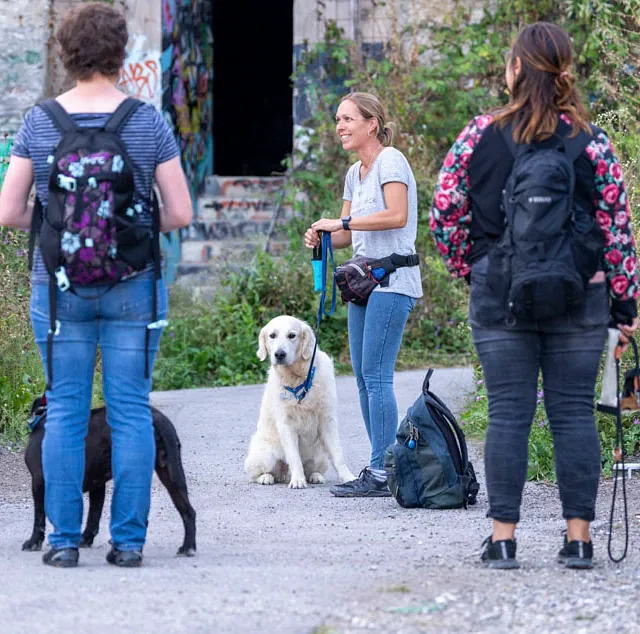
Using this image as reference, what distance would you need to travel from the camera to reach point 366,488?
6164mm

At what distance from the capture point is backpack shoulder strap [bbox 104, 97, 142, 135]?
414 cm

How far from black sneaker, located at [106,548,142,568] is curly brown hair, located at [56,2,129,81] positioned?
1.73 metres

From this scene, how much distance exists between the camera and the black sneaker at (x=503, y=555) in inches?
165

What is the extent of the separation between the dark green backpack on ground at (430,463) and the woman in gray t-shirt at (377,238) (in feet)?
0.81

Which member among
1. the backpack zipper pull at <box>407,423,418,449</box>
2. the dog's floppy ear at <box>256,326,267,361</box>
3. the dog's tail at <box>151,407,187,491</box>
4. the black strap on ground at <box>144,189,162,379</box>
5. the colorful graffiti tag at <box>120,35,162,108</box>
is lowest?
the backpack zipper pull at <box>407,423,418,449</box>

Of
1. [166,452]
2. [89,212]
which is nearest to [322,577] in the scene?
[166,452]

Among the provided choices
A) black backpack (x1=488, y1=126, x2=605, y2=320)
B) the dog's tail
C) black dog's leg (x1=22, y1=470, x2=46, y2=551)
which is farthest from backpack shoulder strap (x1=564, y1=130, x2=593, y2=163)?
black dog's leg (x1=22, y1=470, x2=46, y2=551)

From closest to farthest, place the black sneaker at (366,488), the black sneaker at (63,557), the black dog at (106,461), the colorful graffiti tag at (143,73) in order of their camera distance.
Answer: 1. the black sneaker at (63,557)
2. the black dog at (106,461)
3. the black sneaker at (366,488)
4. the colorful graffiti tag at (143,73)

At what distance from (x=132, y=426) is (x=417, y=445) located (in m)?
1.93

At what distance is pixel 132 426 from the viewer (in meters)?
4.25

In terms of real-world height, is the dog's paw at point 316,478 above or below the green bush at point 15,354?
below

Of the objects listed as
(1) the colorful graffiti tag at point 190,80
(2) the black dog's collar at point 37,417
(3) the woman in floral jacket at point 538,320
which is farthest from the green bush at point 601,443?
(1) the colorful graffiti tag at point 190,80

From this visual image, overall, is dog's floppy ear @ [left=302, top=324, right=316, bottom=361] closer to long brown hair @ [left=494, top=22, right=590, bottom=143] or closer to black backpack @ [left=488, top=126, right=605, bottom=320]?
black backpack @ [left=488, top=126, right=605, bottom=320]

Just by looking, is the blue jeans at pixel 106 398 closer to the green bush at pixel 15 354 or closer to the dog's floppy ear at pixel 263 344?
the dog's floppy ear at pixel 263 344
